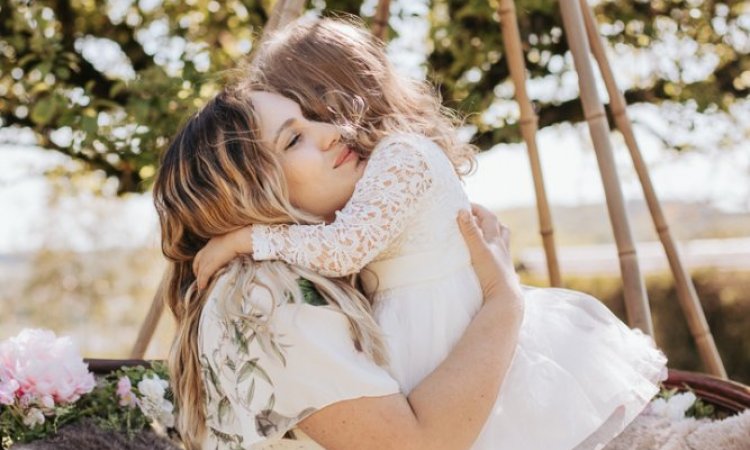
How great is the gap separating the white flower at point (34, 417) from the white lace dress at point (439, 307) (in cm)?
66

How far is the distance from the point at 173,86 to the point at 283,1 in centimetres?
48

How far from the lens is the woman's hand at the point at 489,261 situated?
4.99ft

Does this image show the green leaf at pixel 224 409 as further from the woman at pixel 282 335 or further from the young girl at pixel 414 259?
the young girl at pixel 414 259

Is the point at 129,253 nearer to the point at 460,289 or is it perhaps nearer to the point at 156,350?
the point at 156,350

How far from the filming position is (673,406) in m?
1.93

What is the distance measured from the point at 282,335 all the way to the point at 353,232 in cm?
19

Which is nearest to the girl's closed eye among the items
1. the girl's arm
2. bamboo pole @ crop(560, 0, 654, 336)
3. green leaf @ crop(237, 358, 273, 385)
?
the girl's arm

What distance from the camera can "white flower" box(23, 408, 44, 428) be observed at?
1.76 m

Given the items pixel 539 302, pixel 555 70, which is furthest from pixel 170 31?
pixel 539 302

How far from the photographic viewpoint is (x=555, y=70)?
10.9 feet

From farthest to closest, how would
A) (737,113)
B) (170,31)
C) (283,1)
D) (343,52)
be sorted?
(737,113) < (170,31) < (283,1) < (343,52)

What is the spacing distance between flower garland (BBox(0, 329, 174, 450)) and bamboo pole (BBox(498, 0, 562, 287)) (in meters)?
1.11

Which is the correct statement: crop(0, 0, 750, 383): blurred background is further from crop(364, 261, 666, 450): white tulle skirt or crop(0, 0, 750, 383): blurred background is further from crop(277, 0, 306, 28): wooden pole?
crop(364, 261, 666, 450): white tulle skirt

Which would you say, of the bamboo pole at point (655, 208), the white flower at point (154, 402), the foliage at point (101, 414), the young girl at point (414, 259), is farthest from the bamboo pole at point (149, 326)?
the bamboo pole at point (655, 208)
